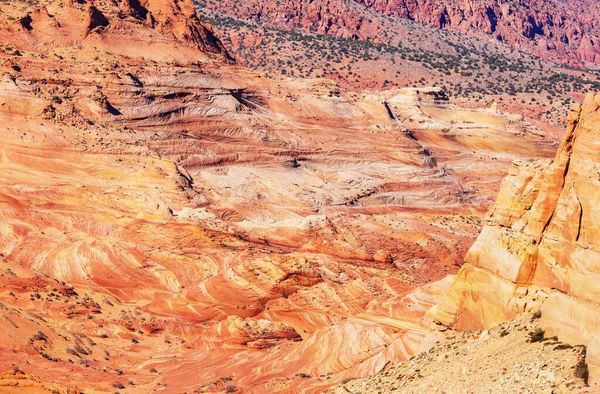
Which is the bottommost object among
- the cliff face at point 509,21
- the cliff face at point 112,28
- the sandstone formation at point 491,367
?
the cliff face at point 509,21

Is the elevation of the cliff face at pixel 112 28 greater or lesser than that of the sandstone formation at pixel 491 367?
lesser

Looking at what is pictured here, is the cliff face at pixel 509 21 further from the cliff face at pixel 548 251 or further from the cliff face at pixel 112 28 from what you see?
the cliff face at pixel 548 251

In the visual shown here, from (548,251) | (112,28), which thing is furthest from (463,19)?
(548,251)

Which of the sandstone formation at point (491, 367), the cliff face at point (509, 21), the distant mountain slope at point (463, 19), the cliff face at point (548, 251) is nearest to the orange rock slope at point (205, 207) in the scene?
the sandstone formation at point (491, 367)

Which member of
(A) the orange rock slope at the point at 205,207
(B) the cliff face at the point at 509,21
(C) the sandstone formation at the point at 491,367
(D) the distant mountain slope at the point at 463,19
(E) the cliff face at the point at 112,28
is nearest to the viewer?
(C) the sandstone formation at the point at 491,367

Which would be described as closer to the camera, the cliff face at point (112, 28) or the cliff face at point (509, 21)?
the cliff face at point (112, 28)

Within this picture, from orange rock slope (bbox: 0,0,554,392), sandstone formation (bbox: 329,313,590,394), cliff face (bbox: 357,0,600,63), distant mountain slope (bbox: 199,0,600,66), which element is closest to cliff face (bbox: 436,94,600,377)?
A: sandstone formation (bbox: 329,313,590,394)
